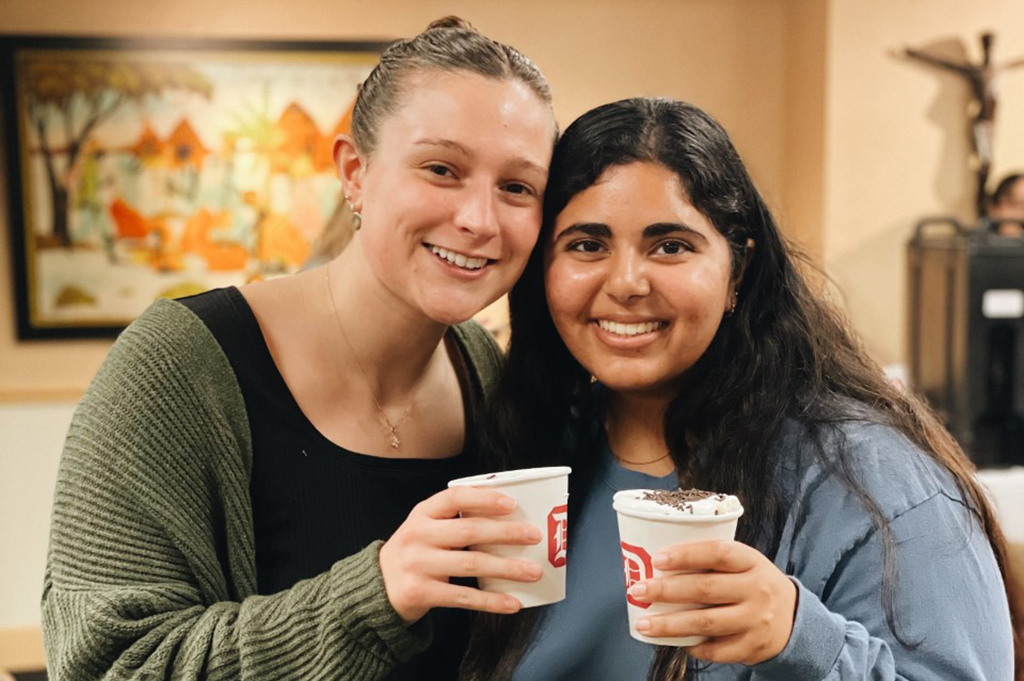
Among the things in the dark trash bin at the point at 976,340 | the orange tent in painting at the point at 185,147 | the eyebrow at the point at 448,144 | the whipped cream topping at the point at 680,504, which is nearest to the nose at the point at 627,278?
the eyebrow at the point at 448,144

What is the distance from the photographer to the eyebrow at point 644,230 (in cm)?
148

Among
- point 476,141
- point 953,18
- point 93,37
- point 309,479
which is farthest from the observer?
point 953,18

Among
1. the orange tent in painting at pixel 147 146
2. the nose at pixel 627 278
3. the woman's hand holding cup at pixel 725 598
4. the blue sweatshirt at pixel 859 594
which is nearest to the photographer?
the woman's hand holding cup at pixel 725 598

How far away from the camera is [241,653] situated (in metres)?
1.31

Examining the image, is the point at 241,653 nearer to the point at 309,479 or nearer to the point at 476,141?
the point at 309,479

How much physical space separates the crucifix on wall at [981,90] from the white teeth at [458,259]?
3.97 meters

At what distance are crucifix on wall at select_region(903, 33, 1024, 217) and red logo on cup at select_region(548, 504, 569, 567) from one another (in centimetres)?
423

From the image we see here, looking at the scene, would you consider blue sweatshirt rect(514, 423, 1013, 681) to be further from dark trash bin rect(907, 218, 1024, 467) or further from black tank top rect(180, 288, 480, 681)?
dark trash bin rect(907, 218, 1024, 467)

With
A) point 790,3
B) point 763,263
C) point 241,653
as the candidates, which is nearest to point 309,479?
point 241,653

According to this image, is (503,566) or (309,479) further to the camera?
(309,479)

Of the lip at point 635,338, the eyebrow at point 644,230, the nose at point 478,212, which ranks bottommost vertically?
the lip at point 635,338

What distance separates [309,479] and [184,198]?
3407mm

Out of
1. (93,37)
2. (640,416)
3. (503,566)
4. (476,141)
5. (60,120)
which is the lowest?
(503,566)

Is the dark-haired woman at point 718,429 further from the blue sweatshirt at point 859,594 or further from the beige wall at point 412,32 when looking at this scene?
the beige wall at point 412,32
